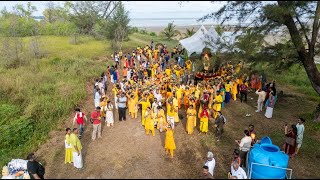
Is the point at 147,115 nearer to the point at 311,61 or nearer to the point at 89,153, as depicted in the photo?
the point at 89,153

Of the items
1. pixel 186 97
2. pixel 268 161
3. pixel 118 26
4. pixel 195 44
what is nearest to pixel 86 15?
pixel 118 26

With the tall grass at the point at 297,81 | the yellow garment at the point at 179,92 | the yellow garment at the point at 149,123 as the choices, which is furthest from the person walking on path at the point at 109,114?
the tall grass at the point at 297,81

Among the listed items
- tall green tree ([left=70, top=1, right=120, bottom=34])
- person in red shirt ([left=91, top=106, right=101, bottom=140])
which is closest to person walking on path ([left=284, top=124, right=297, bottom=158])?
person in red shirt ([left=91, top=106, right=101, bottom=140])

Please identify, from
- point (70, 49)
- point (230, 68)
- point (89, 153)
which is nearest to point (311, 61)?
point (230, 68)

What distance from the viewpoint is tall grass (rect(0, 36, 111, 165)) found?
13094mm

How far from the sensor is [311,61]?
12945mm

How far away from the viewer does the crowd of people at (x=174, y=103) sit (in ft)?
31.2

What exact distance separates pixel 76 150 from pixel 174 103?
4.83 meters

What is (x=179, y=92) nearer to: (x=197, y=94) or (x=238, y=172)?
(x=197, y=94)

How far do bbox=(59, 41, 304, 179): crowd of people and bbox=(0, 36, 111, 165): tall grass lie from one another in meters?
2.07

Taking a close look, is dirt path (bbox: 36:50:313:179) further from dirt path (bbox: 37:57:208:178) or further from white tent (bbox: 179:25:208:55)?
white tent (bbox: 179:25:208:55)

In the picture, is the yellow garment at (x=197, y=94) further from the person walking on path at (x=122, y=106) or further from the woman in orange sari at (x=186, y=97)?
the person walking on path at (x=122, y=106)

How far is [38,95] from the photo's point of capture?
16.7m

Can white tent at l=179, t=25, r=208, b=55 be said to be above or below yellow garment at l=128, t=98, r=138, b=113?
above
